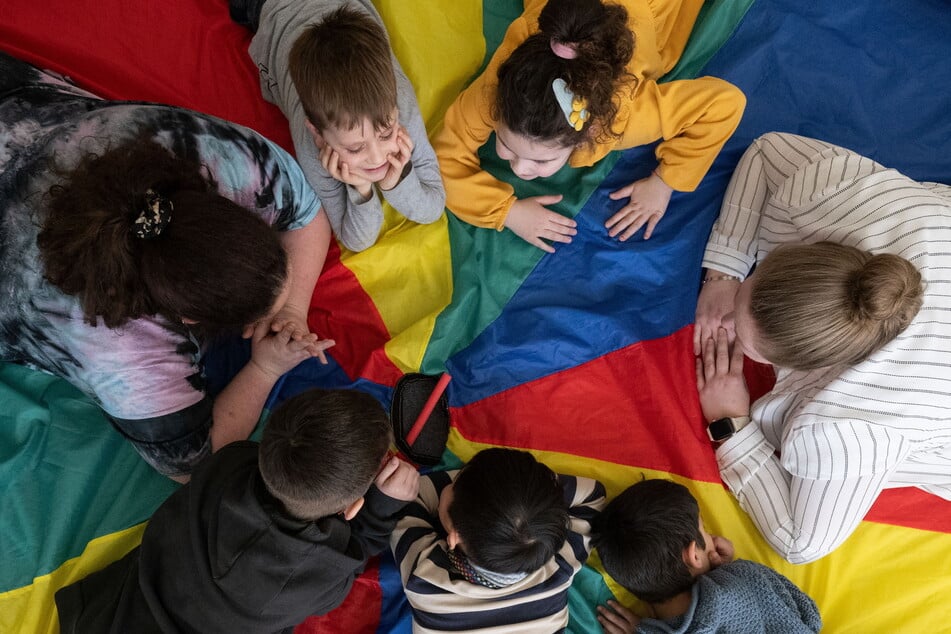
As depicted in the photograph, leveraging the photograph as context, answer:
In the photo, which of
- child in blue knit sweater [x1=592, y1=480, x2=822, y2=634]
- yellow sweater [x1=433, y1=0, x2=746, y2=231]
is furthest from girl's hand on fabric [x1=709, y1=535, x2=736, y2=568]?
yellow sweater [x1=433, y1=0, x2=746, y2=231]

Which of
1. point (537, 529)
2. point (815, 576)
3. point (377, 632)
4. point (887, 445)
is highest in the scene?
point (887, 445)

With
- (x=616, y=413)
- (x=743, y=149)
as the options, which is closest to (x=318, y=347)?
(x=616, y=413)

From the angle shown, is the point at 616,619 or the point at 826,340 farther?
the point at 616,619

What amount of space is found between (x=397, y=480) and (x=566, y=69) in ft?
2.43

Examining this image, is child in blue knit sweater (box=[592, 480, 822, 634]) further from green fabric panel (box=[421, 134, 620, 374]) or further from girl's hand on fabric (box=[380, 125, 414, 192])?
girl's hand on fabric (box=[380, 125, 414, 192])

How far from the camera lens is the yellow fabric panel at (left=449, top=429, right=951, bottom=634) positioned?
1182mm

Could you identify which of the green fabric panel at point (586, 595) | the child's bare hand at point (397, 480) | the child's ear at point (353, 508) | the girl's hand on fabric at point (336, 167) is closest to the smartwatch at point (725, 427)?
the green fabric panel at point (586, 595)

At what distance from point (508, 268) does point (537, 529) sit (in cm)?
57

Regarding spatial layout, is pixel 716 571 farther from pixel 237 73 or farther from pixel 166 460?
pixel 237 73

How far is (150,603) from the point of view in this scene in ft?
3.22

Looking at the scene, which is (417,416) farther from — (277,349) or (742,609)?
(742,609)

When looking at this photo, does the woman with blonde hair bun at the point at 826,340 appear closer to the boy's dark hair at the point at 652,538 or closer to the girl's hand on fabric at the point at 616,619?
the boy's dark hair at the point at 652,538

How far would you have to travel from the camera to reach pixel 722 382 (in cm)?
128

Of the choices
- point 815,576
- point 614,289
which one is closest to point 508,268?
point 614,289
